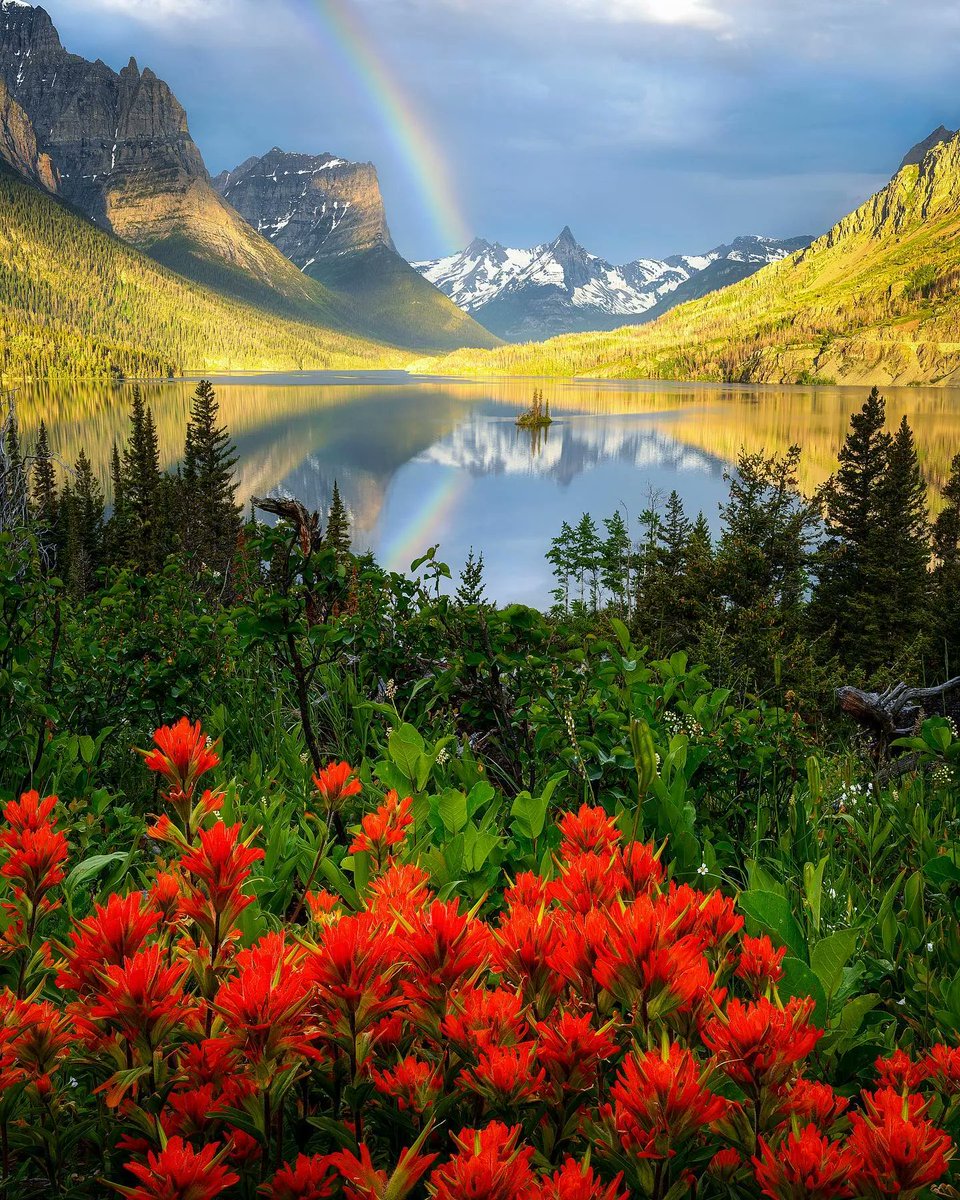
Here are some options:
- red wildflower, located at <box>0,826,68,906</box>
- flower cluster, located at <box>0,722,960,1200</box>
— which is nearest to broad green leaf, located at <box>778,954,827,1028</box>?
flower cluster, located at <box>0,722,960,1200</box>

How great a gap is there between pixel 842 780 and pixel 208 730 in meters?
2.83

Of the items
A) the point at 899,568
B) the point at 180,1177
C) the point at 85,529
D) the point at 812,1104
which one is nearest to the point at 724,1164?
the point at 812,1104

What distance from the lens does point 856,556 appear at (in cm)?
2753

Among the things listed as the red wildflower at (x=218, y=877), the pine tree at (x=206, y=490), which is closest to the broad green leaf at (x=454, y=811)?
the red wildflower at (x=218, y=877)

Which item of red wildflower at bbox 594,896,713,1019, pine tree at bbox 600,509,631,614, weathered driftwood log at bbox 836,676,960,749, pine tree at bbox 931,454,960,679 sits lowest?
pine tree at bbox 931,454,960,679

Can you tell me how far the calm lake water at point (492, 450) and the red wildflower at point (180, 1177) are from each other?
24728 millimetres

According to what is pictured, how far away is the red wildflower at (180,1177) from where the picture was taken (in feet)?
2.50

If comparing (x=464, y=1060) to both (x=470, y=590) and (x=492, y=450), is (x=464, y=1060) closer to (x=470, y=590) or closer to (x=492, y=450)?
(x=470, y=590)

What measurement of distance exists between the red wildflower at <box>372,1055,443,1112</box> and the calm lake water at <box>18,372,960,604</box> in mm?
24532

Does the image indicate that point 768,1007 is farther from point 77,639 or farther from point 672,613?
point 672,613

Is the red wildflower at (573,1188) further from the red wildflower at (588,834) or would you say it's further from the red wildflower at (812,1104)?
the red wildflower at (588,834)

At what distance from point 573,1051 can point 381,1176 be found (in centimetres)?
22

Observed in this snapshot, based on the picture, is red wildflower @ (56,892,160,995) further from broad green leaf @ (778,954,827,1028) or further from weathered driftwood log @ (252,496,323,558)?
weathered driftwood log @ (252,496,323,558)

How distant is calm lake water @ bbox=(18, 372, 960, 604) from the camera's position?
51.5 metres
